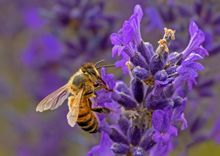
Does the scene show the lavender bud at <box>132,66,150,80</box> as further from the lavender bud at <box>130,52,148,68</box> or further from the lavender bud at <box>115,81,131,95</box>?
the lavender bud at <box>115,81,131,95</box>

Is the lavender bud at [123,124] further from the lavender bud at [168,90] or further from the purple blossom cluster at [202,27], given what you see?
the purple blossom cluster at [202,27]

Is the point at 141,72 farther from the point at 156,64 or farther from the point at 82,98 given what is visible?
the point at 82,98

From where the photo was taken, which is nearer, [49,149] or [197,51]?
[197,51]

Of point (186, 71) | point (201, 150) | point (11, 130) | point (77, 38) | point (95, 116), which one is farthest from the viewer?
point (11, 130)

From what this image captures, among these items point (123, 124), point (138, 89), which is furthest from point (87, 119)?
point (138, 89)

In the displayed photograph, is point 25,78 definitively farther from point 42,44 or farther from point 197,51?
point 197,51

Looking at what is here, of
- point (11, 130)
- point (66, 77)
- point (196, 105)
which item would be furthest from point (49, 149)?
point (196, 105)
